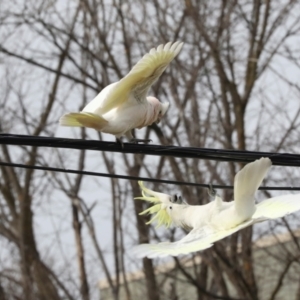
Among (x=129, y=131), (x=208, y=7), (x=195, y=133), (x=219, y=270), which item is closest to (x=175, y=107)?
(x=195, y=133)

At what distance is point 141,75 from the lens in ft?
11.9

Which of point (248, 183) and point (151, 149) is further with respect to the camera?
point (151, 149)

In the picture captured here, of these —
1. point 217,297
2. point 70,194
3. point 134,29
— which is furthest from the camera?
point 70,194

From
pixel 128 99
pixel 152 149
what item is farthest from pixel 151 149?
pixel 128 99

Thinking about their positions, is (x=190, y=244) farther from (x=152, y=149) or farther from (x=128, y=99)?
(x=128, y=99)

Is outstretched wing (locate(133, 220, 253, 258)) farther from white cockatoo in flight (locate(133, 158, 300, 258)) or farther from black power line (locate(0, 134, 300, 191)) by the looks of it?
black power line (locate(0, 134, 300, 191))

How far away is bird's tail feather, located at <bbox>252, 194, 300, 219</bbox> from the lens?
343cm

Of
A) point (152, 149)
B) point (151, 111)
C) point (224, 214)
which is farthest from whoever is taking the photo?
point (151, 111)

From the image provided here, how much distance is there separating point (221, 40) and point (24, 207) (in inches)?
149

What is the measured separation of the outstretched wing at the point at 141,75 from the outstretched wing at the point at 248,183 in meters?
0.62

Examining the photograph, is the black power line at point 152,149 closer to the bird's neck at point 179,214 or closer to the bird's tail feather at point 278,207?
the bird's tail feather at point 278,207

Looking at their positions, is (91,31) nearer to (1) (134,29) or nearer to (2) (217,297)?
(1) (134,29)

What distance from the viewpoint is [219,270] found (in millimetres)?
11086

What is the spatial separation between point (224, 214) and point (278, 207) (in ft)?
0.82
